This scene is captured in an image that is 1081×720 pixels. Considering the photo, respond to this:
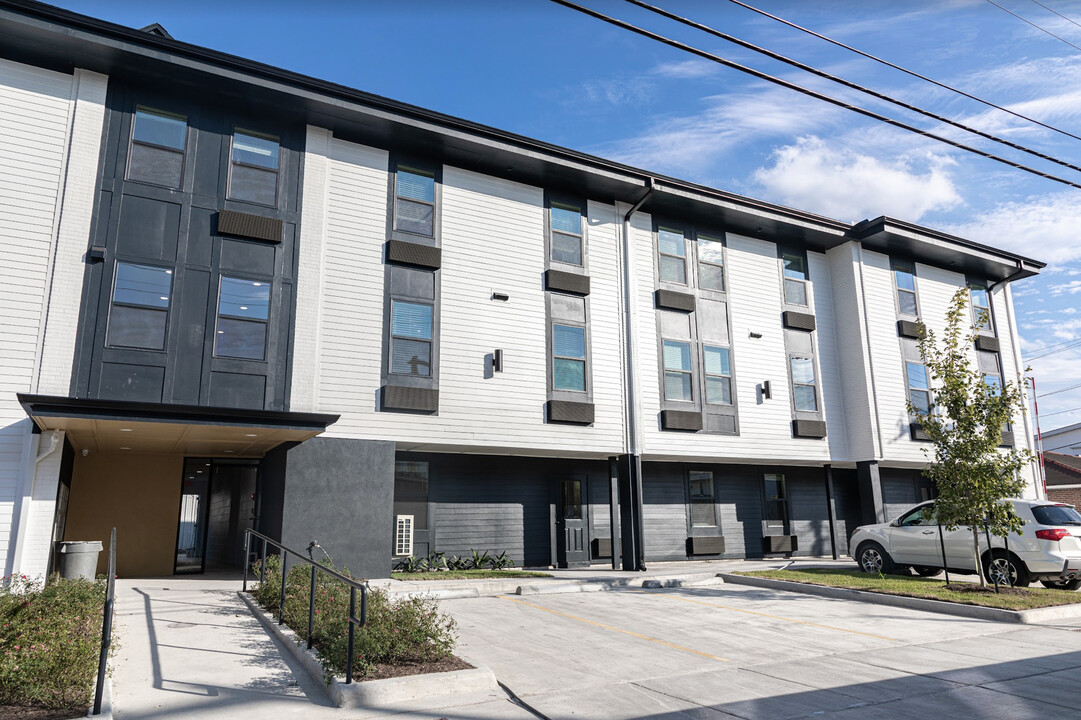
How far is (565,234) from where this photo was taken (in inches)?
745

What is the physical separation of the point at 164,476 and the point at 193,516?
127 cm

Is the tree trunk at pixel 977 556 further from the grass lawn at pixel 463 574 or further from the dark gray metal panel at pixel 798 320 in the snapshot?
the dark gray metal panel at pixel 798 320

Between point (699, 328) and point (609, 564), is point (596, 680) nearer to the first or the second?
point (609, 564)

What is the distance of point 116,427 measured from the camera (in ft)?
41.4

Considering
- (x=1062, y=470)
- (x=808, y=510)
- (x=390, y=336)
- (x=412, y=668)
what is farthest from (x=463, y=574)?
(x=1062, y=470)

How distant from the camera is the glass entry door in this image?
661 inches

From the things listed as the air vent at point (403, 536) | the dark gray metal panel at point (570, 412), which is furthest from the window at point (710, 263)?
the air vent at point (403, 536)

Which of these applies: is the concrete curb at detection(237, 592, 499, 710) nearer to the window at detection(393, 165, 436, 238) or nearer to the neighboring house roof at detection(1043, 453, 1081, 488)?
the window at detection(393, 165, 436, 238)

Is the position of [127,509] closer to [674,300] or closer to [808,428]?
A: [674,300]

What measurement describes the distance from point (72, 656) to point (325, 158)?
1203 cm

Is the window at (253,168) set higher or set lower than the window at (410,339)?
higher

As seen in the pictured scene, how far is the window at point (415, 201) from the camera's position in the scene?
1680cm

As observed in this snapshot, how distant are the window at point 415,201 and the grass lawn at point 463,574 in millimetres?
7605

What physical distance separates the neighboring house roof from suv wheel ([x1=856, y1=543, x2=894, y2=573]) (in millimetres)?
31018
